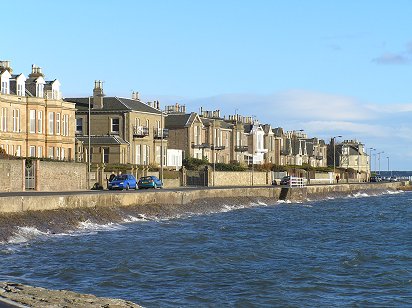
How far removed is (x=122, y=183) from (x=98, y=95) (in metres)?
29.2

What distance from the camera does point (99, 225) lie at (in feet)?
155

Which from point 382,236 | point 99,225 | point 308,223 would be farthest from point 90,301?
point 308,223

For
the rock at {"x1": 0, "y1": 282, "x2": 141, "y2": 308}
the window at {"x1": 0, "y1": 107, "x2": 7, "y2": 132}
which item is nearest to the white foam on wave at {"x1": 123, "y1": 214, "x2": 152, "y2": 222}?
the window at {"x1": 0, "y1": 107, "x2": 7, "y2": 132}

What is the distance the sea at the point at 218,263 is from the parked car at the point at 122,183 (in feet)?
53.3

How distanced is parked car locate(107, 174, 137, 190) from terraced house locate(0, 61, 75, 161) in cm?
837

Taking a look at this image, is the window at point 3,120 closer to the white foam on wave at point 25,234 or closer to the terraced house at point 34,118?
the terraced house at point 34,118

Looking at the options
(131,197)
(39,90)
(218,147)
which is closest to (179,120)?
(218,147)

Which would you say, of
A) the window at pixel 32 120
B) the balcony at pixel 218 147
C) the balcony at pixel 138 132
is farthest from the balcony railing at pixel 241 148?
the window at pixel 32 120

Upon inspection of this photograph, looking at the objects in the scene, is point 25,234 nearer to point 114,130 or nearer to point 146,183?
point 146,183

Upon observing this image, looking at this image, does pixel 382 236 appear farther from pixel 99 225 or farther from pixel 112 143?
pixel 112 143

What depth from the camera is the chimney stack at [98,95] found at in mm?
96188

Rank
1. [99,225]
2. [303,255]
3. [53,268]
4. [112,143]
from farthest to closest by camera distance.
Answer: [112,143] < [99,225] < [303,255] < [53,268]

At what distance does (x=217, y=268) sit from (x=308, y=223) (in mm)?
27190

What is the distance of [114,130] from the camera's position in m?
95.7
